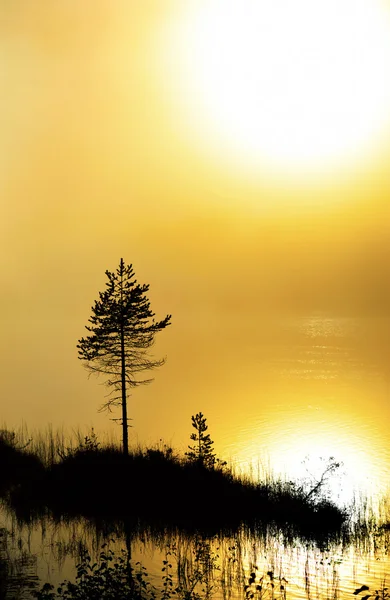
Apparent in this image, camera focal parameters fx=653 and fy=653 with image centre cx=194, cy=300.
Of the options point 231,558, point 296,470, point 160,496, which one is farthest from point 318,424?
point 231,558

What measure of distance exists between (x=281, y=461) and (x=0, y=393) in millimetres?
50401

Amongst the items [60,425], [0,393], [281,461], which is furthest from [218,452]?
[0,393]

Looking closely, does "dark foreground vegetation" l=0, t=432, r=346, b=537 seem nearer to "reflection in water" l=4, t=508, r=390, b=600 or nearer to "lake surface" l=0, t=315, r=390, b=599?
"reflection in water" l=4, t=508, r=390, b=600

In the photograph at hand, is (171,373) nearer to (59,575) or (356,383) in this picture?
(356,383)

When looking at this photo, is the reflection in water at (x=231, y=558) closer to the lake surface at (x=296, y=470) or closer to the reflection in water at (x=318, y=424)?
the lake surface at (x=296, y=470)

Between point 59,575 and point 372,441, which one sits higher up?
point 372,441

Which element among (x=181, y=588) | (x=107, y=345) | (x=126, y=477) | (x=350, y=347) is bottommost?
(x=181, y=588)

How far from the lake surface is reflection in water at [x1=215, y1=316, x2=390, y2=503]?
0.31 ft

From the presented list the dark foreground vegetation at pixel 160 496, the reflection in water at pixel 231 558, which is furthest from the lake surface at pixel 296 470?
the dark foreground vegetation at pixel 160 496

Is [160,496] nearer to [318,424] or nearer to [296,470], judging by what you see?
[296,470]

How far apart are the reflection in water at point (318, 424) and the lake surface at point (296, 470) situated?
0.31 feet

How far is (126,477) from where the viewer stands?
30.8 meters

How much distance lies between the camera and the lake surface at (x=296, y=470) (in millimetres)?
20891

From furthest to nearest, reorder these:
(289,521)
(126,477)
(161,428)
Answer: (161,428), (126,477), (289,521)
